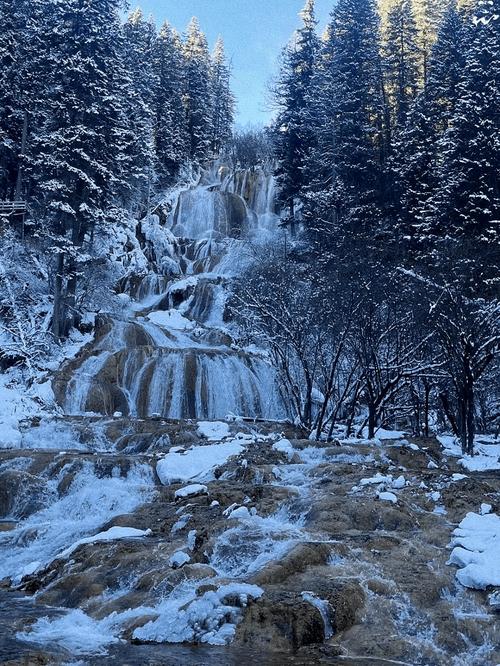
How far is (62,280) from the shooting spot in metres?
24.5

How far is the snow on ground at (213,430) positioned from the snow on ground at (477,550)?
8.49 m

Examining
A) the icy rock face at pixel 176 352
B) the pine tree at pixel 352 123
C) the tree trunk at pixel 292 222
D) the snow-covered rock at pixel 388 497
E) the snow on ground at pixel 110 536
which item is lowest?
the snow on ground at pixel 110 536

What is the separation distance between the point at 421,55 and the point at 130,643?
46342 millimetres

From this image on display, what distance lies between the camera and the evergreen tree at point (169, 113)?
161 feet

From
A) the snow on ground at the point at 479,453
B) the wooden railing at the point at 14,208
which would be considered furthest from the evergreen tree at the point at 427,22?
the snow on ground at the point at 479,453

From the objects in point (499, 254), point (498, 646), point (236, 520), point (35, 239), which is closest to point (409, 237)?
point (499, 254)

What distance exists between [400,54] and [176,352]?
2833cm

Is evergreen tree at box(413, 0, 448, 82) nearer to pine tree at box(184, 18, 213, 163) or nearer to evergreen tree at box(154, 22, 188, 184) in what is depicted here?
pine tree at box(184, 18, 213, 163)

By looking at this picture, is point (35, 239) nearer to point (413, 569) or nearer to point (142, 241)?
point (142, 241)

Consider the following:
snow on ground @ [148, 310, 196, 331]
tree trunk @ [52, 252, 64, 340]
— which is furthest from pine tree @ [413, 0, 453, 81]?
tree trunk @ [52, 252, 64, 340]

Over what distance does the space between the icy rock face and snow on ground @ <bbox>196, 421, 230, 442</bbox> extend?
4.76 m

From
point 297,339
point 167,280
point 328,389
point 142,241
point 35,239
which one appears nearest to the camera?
point 328,389

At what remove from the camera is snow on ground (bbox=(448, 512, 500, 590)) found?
6.38 meters

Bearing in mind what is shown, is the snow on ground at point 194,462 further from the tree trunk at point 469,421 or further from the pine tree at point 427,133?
the pine tree at point 427,133
